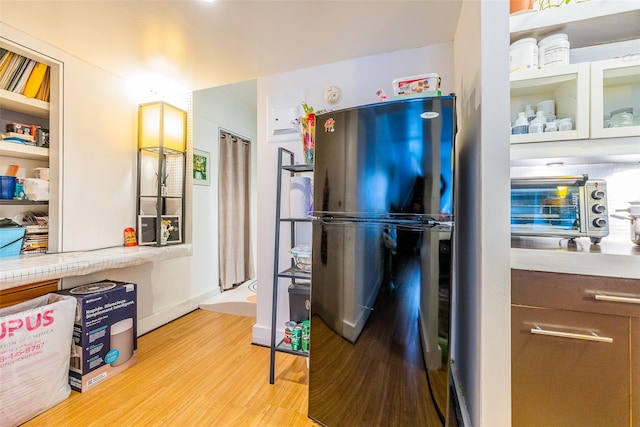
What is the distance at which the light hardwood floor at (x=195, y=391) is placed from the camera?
56.8 inches

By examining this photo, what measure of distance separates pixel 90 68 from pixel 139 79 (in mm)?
348

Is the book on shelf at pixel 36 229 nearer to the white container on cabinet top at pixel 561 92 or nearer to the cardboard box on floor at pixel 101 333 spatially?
the cardboard box on floor at pixel 101 333

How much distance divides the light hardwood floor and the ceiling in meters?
2.23

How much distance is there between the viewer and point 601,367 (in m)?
0.99

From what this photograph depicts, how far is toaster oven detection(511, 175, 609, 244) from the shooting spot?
1.18 metres

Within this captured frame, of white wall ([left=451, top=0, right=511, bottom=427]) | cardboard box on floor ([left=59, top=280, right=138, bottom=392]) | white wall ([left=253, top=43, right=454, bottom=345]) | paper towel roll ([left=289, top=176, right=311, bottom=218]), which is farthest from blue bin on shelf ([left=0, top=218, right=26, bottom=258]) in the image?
white wall ([left=451, top=0, right=511, bottom=427])

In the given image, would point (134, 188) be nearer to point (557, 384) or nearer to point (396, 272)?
point (396, 272)

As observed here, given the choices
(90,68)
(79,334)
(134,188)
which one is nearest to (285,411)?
(79,334)

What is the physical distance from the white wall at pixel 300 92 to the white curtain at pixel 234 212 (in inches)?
55.1

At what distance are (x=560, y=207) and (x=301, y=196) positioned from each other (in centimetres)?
134

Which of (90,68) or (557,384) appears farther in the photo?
(90,68)

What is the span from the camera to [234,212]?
3.73 m

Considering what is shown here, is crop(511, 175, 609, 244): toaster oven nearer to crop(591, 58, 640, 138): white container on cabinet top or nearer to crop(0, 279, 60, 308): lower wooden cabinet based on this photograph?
crop(591, 58, 640, 138): white container on cabinet top

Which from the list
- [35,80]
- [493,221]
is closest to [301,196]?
[493,221]
